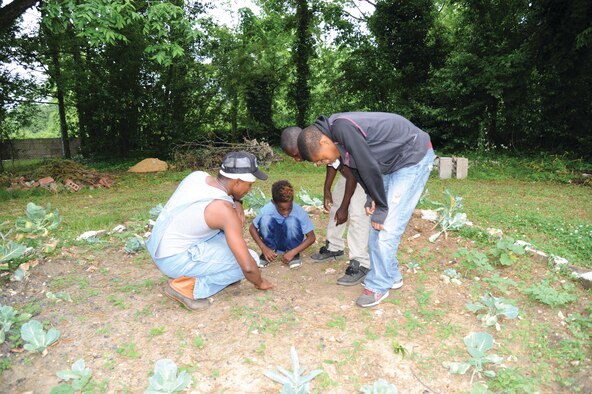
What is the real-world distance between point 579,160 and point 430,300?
349 inches

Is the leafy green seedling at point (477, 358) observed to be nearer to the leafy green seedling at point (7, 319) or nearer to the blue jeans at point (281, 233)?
the blue jeans at point (281, 233)

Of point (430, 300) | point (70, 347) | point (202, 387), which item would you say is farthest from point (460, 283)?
point (70, 347)

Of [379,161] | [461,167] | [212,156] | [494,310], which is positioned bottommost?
[494,310]

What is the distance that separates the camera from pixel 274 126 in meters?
16.6

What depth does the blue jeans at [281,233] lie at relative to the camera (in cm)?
359

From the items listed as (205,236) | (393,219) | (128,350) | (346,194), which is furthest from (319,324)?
(128,350)

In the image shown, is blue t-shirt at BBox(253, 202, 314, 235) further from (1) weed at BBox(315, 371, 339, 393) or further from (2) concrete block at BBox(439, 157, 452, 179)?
(2) concrete block at BBox(439, 157, 452, 179)

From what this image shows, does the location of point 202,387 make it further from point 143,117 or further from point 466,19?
point 466,19

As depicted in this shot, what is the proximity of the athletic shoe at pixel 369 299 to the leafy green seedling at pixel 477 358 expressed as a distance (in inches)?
26.3

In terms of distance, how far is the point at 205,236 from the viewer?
8.80 feet

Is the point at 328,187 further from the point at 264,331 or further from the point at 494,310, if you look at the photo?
the point at 494,310

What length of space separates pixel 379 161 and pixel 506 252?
1.69 meters

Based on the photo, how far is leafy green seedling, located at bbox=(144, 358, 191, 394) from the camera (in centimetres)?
187

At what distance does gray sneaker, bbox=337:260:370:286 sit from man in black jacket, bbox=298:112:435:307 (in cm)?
30
